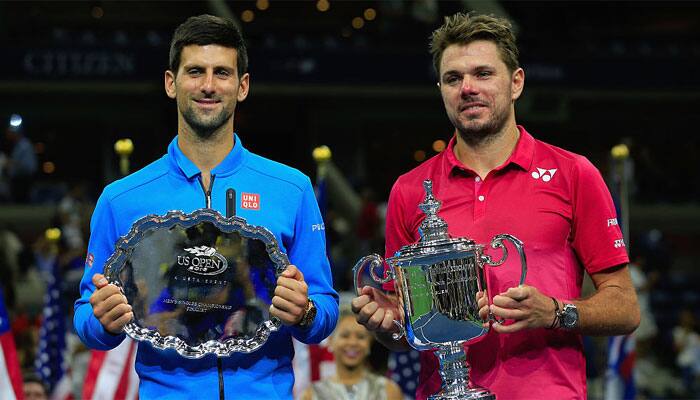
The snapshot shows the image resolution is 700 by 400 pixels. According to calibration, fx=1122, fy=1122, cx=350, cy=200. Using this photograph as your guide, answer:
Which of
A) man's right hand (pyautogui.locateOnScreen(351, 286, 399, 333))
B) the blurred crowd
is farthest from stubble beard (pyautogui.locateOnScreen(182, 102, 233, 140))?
the blurred crowd

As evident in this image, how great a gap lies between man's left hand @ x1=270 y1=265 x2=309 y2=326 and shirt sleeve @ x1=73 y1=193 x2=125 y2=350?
42cm

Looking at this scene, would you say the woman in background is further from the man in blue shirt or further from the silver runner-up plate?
the silver runner-up plate

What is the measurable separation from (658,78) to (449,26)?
13197 millimetres

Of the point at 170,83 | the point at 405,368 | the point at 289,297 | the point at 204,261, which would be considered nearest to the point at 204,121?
the point at 170,83

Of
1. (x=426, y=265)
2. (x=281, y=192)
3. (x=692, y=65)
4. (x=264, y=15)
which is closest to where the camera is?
(x=426, y=265)

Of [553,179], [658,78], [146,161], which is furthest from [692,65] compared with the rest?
[553,179]

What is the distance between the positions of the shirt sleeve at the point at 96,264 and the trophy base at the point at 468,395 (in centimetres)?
80

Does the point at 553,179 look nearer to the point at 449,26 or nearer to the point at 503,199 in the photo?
the point at 503,199

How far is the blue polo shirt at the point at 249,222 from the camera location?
109 inches

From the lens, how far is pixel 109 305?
8.50ft

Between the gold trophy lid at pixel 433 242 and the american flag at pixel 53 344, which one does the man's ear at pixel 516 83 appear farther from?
the american flag at pixel 53 344

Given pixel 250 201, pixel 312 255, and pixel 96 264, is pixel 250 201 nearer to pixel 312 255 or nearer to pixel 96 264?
pixel 312 255

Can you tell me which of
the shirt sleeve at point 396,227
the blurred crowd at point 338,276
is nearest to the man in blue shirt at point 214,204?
the shirt sleeve at point 396,227

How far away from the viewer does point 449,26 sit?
302cm
